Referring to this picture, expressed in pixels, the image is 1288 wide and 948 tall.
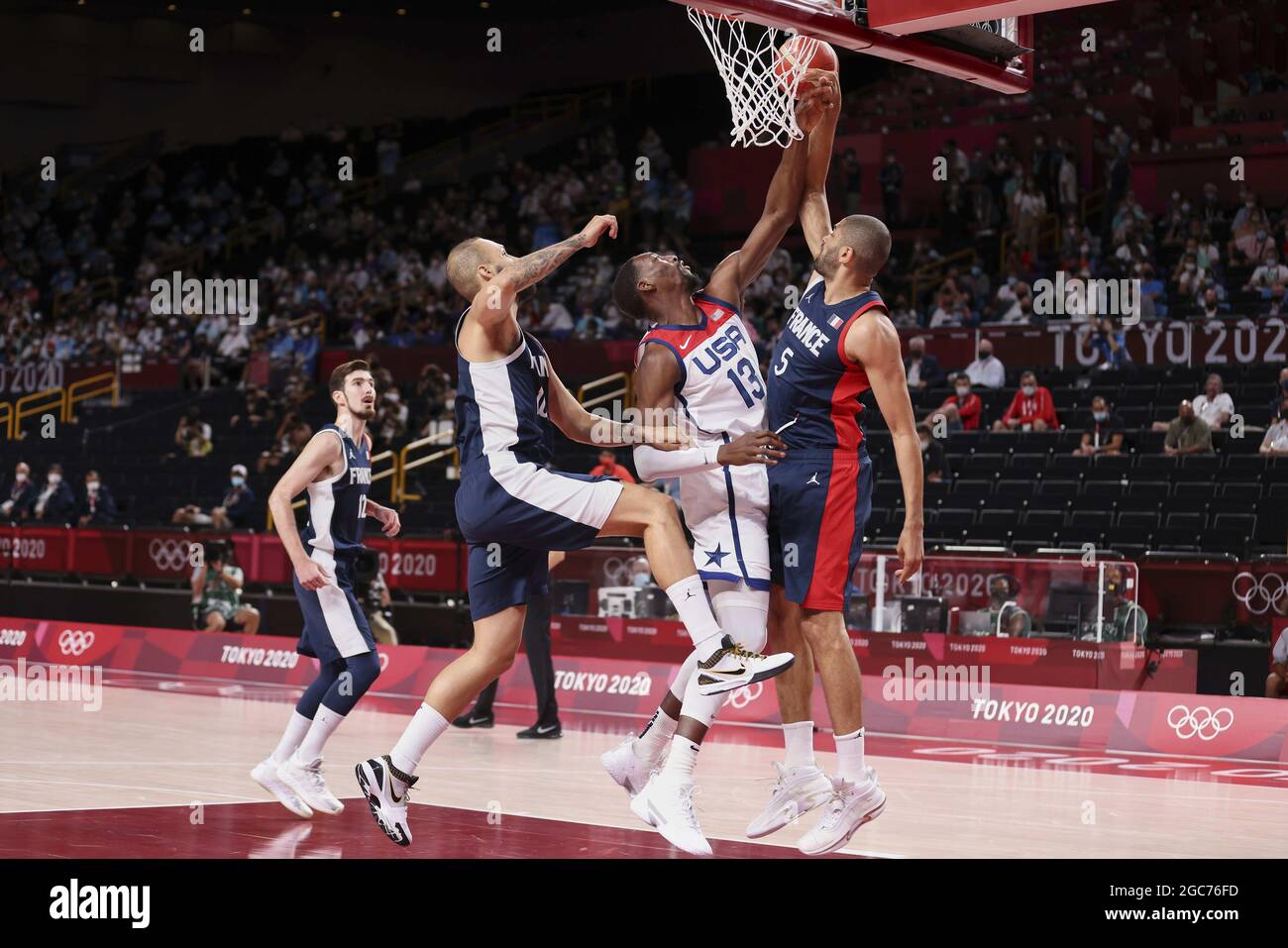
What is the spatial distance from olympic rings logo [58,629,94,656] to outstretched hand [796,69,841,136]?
38.6ft

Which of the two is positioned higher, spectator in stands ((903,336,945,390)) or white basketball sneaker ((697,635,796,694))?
spectator in stands ((903,336,945,390))

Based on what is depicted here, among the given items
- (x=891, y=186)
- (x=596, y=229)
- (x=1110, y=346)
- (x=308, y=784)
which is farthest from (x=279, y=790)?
(x=891, y=186)

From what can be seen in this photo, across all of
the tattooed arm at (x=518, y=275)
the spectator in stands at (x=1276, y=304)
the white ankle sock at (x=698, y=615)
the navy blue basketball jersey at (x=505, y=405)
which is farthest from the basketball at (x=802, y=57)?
the spectator in stands at (x=1276, y=304)

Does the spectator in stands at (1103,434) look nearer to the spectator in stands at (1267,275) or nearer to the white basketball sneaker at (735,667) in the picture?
the spectator in stands at (1267,275)

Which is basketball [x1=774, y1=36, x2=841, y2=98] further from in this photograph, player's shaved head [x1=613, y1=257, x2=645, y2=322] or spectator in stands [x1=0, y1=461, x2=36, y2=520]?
spectator in stands [x1=0, y1=461, x2=36, y2=520]

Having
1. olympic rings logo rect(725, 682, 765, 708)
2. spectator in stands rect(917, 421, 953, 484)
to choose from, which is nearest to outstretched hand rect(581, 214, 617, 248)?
olympic rings logo rect(725, 682, 765, 708)

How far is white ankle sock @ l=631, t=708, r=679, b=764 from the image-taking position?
22.1 feet

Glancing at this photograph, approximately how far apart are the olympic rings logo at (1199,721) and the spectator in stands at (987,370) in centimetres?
708

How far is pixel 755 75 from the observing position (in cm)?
789

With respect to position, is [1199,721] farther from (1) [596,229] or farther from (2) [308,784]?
(1) [596,229]

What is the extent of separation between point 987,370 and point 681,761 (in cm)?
1247

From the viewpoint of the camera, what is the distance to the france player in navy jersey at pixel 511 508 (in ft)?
20.2
